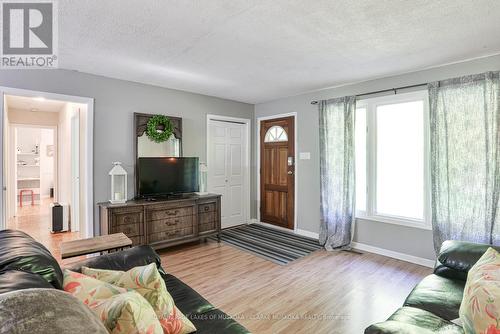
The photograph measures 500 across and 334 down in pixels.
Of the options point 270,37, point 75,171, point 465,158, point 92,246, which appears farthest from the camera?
point 75,171

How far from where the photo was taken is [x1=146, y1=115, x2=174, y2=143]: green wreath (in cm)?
399

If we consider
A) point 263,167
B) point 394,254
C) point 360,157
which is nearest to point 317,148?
point 360,157

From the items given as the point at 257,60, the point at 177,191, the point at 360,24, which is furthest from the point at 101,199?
the point at 360,24

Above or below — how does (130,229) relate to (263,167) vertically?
below

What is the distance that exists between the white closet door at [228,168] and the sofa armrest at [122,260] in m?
2.98

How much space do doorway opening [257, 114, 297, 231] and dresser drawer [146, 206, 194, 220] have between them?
1820 millimetres

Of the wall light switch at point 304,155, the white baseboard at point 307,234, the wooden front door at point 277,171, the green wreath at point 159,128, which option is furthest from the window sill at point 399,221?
the green wreath at point 159,128

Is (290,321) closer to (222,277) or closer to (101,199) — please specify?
(222,277)

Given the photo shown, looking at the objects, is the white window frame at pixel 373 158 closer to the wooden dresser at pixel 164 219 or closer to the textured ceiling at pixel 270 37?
the textured ceiling at pixel 270 37

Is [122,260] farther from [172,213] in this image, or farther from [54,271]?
[172,213]

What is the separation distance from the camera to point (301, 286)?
2.84m

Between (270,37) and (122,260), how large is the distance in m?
2.25

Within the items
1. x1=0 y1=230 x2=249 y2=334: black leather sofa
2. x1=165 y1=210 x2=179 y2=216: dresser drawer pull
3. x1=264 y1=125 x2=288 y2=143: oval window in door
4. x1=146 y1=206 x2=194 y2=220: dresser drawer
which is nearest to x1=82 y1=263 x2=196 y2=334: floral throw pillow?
x1=0 y1=230 x2=249 y2=334: black leather sofa

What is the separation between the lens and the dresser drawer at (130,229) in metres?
3.37
